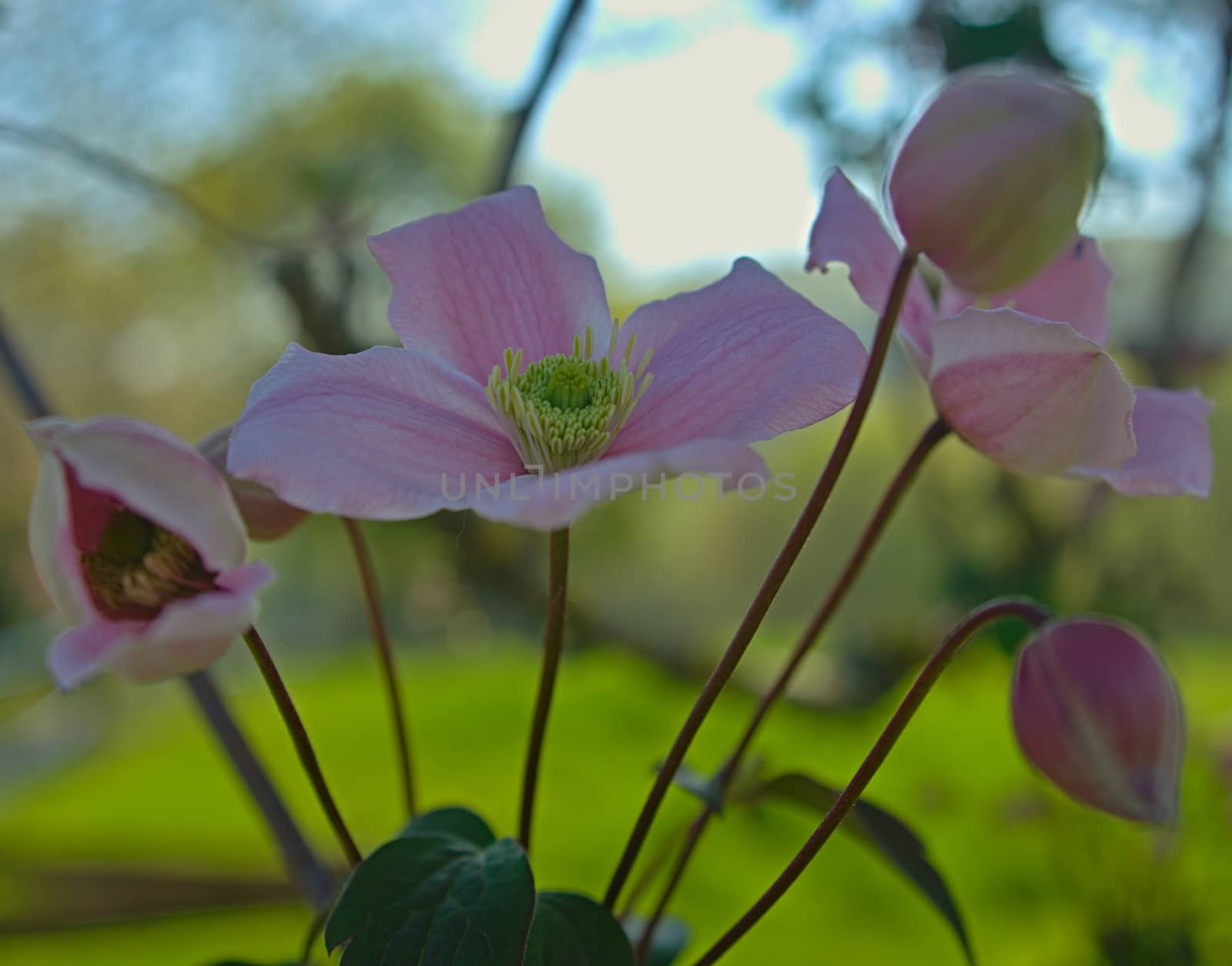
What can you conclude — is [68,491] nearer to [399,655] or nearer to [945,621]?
[945,621]

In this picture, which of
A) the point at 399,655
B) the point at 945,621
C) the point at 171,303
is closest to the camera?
the point at 945,621

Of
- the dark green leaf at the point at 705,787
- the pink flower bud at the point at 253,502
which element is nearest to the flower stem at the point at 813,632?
the dark green leaf at the point at 705,787

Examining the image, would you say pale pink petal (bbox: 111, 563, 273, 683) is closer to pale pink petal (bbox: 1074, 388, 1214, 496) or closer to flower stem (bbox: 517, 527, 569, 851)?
flower stem (bbox: 517, 527, 569, 851)

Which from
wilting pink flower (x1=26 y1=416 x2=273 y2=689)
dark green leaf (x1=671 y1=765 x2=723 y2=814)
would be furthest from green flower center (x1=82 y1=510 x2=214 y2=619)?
dark green leaf (x1=671 y1=765 x2=723 y2=814)

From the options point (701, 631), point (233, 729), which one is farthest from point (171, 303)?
point (233, 729)

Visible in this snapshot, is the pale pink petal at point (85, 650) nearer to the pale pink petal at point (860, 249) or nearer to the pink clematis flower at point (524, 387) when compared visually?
the pink clematis flower at point (524, 387)

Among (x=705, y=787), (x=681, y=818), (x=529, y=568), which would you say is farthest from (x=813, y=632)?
(x=529, y=568)
